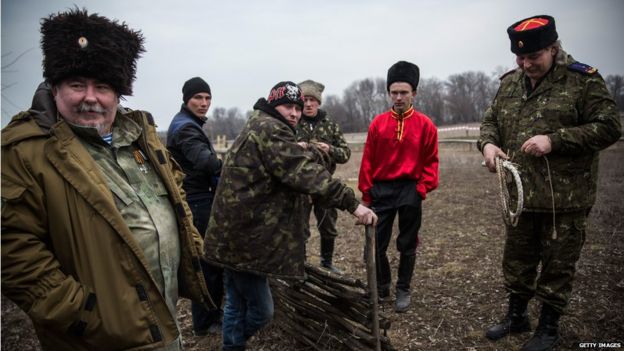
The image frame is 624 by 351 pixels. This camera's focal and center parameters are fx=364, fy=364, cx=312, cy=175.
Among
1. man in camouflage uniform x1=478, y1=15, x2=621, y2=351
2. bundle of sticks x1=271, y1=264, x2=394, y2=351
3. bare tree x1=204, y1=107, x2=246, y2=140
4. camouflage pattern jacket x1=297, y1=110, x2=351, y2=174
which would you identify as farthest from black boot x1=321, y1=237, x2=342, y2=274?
bare tree x1=204, y1=107, x2=246, y2=140

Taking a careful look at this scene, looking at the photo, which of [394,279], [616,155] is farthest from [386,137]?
[616,155]

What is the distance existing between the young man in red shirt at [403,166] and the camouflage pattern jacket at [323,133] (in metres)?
0.92

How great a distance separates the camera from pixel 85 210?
173 cm

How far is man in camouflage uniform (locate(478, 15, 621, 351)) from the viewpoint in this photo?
2.89 metres

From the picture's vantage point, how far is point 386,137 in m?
4.15

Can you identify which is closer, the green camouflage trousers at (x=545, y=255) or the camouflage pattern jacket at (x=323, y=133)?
the green camouflage trousers at (x=545, y=255)

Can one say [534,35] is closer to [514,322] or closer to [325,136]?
[514,322]

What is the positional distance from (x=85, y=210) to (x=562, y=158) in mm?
3416

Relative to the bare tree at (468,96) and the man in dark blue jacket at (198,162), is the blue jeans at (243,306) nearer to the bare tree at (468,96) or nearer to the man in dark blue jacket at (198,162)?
the man in dark blue jacket at (198,162)

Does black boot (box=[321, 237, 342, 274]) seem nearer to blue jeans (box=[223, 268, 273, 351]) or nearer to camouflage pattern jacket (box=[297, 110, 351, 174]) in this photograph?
camouflage pattern jacket (box=[297, 110, 351, 174])

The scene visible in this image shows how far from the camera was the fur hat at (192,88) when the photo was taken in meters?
3.98

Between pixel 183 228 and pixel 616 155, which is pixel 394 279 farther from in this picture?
pixel 616 155
